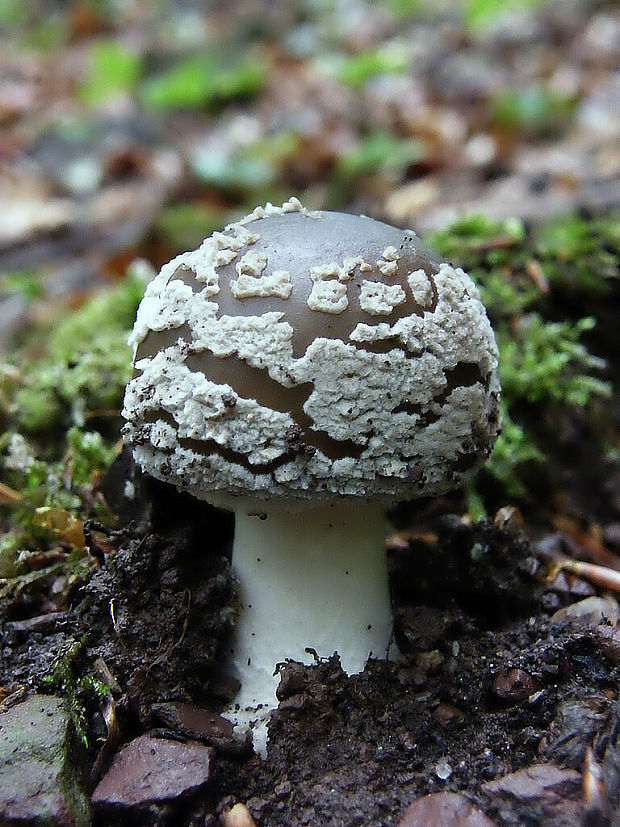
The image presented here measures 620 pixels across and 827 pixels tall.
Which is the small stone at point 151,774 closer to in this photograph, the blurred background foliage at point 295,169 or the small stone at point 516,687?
the small stone at point 516,687

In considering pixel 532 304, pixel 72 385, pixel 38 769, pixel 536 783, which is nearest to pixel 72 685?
pixel 38 769

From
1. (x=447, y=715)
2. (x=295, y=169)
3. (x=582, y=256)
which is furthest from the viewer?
(x=295, y=169)

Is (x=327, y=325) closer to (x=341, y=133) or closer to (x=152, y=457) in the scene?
(x=152, y=457)

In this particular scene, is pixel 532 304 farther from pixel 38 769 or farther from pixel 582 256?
pixel 38 769

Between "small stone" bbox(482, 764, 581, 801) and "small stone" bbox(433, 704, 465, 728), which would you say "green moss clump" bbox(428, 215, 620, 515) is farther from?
"small stone" bbox(482, 764, 581, 801)

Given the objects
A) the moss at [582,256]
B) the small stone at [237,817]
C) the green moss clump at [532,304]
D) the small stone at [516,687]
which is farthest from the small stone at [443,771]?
the moss at [582,256]

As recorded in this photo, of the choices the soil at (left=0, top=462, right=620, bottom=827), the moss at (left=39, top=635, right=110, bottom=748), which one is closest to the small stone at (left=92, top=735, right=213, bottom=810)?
the soil at (left=0, top=462, right=620, bottom=827)
